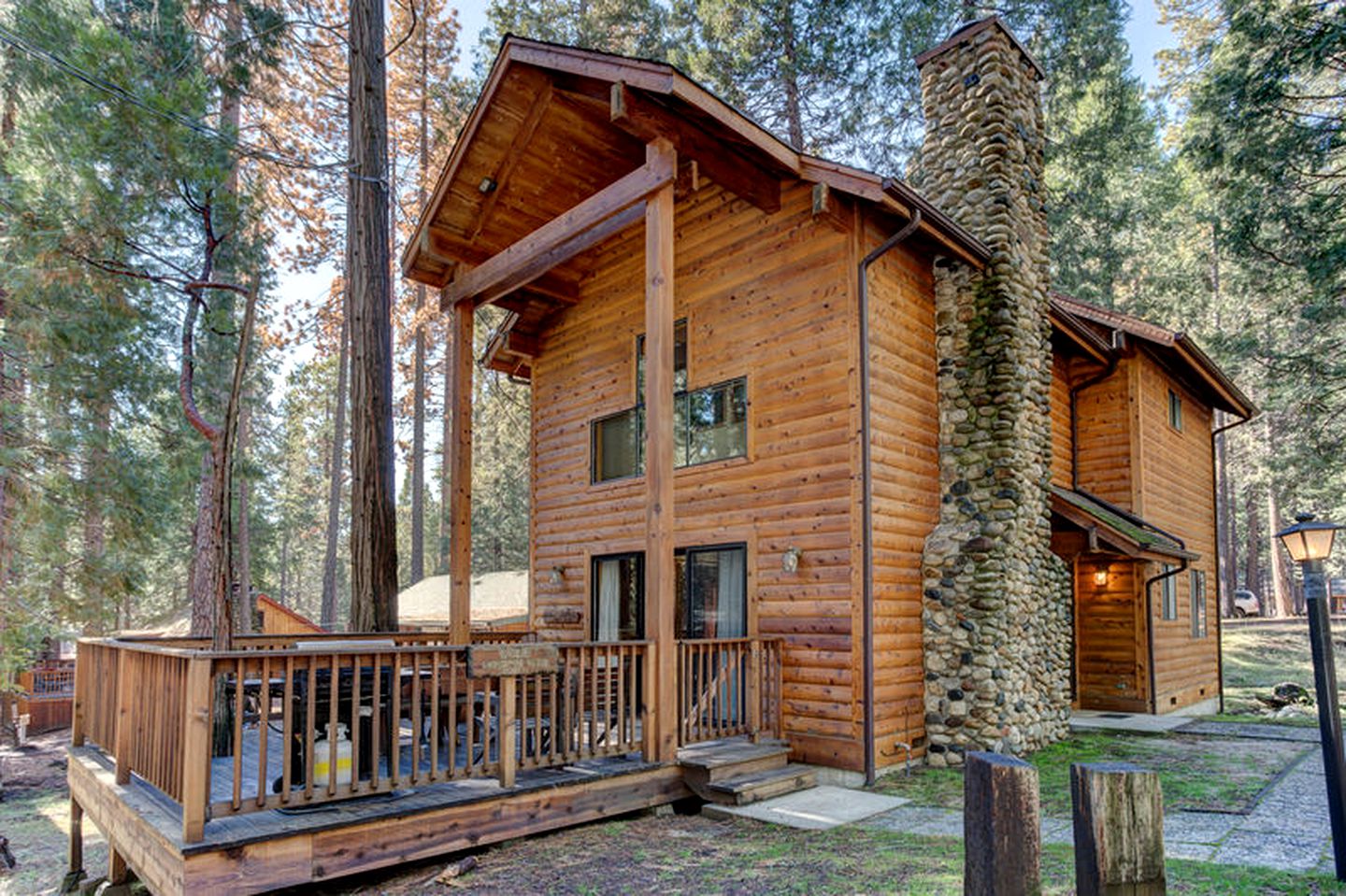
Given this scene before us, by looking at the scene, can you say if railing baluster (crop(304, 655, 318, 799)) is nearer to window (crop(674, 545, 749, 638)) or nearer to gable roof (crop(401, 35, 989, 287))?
window (crop(674, 545, 749, 638))

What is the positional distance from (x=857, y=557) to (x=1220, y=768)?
161 inches

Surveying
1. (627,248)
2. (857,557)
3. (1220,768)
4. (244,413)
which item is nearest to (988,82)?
(627,248)

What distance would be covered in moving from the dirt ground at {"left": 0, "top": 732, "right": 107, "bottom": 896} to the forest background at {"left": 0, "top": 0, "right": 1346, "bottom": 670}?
2.04m

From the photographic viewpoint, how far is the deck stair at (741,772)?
6.31 meters

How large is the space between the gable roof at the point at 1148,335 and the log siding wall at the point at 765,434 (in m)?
3.84

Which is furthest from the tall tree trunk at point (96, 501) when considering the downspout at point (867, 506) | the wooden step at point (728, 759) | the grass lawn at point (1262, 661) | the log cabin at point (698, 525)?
the grass lawn at point (1262, 661)

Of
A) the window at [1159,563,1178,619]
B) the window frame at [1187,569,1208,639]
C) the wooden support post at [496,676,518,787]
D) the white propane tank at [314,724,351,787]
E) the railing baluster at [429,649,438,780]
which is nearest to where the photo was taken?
the white propane tank at [314,724,351,787]

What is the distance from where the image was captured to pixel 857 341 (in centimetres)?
748

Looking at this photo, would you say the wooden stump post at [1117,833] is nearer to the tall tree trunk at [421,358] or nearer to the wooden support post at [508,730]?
the wooden support post at [508,730]

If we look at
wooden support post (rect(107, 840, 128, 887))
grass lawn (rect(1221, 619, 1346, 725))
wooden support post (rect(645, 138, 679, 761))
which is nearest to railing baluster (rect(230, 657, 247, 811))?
wooden support post (rect(107, 840, 128, 887))

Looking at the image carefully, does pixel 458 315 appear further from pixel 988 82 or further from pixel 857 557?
pixel 988 82

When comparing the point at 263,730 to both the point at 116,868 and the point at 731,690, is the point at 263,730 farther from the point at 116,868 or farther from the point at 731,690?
the point at 731,690

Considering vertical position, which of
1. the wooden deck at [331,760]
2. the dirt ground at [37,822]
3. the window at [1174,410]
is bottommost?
the dirt ground at [37,822]

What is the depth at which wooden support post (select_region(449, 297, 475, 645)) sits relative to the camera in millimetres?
7922
